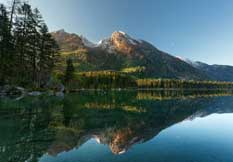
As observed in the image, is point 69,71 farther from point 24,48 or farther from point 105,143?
point 105,143

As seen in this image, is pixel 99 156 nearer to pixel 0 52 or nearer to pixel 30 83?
pixel 0 52

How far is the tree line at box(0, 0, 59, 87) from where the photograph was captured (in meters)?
47.8

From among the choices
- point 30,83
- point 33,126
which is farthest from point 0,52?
point 33,126

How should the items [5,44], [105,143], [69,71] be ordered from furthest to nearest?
[69,71] → [5,44] → [105,143]

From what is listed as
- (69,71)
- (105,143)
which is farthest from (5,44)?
(69,71)

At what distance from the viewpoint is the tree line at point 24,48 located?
4778cm

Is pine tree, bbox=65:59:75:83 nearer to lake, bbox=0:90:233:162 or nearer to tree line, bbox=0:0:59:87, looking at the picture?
tree line, bbox=0:0:59:87

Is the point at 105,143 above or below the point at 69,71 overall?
below

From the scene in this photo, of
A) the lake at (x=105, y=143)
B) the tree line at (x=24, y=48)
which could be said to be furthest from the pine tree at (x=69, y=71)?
the lake at (x=105, y=143)

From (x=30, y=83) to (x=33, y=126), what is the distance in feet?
135

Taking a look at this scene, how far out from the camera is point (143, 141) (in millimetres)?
14438

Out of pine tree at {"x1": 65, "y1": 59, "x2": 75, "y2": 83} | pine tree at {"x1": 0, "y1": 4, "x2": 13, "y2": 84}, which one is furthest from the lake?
pine tree at {"x1": 65, "y1": 59, "x2": 75, "y2": 83}

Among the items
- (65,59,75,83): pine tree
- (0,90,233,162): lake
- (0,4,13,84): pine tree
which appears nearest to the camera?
(0,90,233,162): lake

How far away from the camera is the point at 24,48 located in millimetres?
55906
